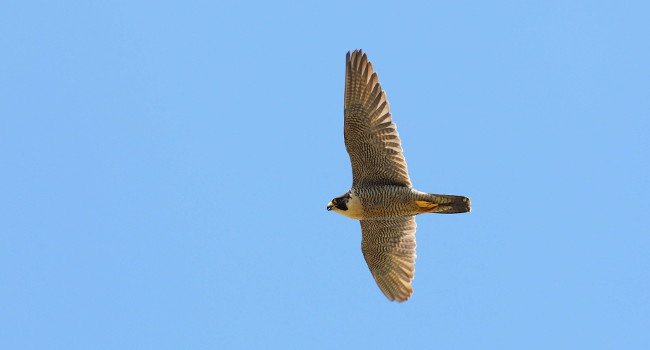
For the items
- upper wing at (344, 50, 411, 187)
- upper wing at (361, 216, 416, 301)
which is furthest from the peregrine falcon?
upper wing at (361, 216, 416, 301)

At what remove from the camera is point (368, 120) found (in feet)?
55.0

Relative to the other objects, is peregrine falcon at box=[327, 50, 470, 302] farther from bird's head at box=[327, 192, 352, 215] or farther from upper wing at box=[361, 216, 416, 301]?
upper wing at box=[361, 216, 416, 301]

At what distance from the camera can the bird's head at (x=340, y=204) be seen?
56.7ft

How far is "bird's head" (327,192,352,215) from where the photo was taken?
680 inches

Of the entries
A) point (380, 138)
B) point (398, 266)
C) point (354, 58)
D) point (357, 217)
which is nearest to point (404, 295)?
point (398, 266)

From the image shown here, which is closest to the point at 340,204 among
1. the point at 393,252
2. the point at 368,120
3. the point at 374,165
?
the point at 374,165

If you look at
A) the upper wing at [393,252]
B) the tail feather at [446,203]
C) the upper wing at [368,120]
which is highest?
the upper wing at [368,120]

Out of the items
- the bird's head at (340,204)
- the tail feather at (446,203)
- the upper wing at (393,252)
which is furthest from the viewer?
the upper wing at (393,252)

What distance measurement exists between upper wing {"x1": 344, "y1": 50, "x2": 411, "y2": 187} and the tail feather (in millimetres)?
682

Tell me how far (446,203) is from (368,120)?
1.84 m

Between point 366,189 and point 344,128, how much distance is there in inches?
43.1

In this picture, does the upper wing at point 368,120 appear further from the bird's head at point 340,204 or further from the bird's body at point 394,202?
the bird's head at point 340,204

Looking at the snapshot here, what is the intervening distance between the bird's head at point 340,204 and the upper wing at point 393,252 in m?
0.80

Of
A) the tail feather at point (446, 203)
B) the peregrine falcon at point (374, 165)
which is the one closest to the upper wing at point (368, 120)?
the peregrine falcon at point (374, 165)
